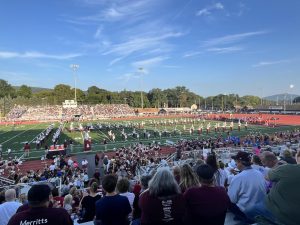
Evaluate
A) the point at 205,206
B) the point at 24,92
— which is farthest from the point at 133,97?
the point at 205,206

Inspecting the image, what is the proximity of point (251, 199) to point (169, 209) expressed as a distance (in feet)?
4.69

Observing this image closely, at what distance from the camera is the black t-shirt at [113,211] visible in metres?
3.31

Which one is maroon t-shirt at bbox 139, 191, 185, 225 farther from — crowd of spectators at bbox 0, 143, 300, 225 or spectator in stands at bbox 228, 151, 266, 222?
spectator in stands at bbox 228, 151, 266, 222

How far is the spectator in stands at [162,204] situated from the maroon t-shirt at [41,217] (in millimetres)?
847

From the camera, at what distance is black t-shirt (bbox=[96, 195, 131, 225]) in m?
3.31

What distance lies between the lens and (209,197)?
3188mm

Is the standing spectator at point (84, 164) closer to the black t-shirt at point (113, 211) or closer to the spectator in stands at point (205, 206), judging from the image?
the black t-shirt at point (113, 211)

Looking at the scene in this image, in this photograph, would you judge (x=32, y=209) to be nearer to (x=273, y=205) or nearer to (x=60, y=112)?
(x=273, y=205)

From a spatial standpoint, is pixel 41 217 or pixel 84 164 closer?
pixel 41 217

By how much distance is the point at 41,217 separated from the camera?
2539 mm

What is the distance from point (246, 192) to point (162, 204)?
1469 millimetres

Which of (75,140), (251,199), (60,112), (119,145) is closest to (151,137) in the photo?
(119,145)

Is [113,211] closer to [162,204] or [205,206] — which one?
[162,204]

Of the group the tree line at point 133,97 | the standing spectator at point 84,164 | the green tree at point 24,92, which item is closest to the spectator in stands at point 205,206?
the standing spectator at point 84,164
